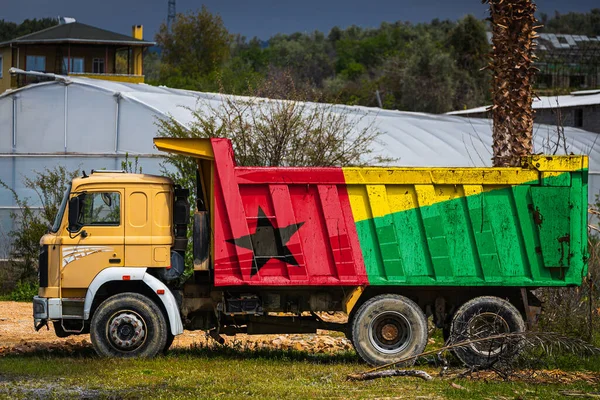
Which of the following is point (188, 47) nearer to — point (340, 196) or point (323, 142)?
point (323, 142)

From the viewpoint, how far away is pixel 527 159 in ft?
42.9

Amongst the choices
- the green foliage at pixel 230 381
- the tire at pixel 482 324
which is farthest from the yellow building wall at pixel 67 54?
the tire at pixel 482 324

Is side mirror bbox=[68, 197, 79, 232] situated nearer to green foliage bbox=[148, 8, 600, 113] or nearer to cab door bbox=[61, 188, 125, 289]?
cab door bbox=[61, 188, 125, 289]

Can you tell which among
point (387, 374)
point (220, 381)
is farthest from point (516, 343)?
point (220, 381)

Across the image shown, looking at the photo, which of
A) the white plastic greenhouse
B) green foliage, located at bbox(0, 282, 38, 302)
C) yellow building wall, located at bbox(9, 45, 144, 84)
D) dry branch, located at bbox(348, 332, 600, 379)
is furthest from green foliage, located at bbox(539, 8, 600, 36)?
dry branch, located at bbox(348, 332, 600, 379)

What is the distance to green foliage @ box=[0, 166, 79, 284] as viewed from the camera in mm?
22422

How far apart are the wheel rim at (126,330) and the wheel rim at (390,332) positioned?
318cm

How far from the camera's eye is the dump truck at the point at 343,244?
1296 centimetres

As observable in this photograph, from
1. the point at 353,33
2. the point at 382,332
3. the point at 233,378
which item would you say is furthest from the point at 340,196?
the point at 353,33

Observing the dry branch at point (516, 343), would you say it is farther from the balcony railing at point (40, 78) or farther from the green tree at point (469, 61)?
the green tree at point (469, 61)

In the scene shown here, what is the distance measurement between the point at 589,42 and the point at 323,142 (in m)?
68.7

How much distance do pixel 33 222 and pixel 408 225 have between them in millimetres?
12170

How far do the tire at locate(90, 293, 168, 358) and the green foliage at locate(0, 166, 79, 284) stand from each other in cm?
934

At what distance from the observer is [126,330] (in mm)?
13273
